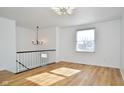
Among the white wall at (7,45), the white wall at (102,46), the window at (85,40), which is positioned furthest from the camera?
the window at (85,40)

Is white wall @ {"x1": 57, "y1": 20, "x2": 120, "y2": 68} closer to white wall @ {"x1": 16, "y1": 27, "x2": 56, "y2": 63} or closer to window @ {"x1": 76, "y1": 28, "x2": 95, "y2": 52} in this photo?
window @ {"x1": 76, "y1": 28, "x2": 95, "y2": 52}

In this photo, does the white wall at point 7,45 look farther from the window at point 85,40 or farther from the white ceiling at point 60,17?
the window at point 85,40

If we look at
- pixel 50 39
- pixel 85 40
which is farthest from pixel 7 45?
pixel 85 40

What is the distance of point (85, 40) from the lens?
485 centimetres

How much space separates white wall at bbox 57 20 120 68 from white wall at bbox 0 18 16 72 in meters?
3.10

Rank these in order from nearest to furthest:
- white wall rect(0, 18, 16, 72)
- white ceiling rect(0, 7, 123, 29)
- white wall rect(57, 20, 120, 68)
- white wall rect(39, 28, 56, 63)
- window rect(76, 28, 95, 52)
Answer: white ceiling rect(0, 7, 123, 29), white wall rect(0, 18, 16, 72), white wall rect(57, 20, 120, 68), window rect(76, 28, 95, 52), white wall rect(39, 28, 56, 63)

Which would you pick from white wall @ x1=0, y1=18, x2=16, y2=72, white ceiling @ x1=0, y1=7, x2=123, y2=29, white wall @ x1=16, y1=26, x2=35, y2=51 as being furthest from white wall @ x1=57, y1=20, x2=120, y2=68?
white wall @ x1=0, y1=18, x2=16, y2=72

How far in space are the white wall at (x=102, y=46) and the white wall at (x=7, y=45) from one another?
10.2 feet

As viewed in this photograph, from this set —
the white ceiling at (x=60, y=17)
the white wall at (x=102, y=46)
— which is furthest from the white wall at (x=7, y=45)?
the white wall at (x=102, y=46)

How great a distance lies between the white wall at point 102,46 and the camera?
13.0 feet

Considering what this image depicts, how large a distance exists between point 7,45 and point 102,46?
14.9ft

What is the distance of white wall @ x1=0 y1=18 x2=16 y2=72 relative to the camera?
370 cm
